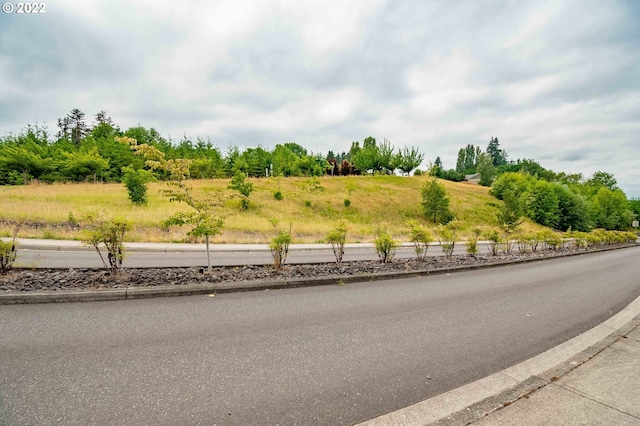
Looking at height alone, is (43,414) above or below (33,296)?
below

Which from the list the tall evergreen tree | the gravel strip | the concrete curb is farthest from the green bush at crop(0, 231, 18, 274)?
the tall evergreen tree

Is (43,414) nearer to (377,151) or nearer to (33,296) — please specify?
(33,296)

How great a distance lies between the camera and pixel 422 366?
12.0 ft

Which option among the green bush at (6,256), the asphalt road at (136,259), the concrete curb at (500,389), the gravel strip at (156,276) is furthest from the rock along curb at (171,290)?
the concrete curb at (500,389)

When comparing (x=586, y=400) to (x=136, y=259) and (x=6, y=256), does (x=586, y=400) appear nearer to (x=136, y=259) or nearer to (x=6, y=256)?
(x=6, y=256)

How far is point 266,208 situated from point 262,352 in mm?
32477

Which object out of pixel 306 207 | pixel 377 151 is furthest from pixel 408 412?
pixel 377 151

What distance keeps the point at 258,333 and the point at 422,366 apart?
91.8 inches

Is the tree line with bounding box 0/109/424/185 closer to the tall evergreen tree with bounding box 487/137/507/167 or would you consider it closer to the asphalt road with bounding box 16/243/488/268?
the asphalt road with bounding box 16/243/488/268

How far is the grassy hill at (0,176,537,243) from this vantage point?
17344 mm

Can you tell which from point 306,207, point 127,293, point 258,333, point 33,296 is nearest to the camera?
point 258,333

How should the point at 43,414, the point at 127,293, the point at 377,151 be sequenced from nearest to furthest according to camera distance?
the point at 43,414, the point at 127,293, the point at 377,151

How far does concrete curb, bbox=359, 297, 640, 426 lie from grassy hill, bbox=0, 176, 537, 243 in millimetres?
6768

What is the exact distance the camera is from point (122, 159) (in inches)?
1820
